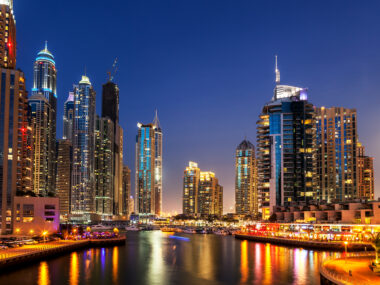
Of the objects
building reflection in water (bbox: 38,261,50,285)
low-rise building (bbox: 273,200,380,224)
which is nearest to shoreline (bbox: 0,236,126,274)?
building reflection in water (bbox: 38,261,50,285)

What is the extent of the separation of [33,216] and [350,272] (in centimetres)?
10996

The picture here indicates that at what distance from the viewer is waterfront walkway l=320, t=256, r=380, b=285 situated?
52.6 m

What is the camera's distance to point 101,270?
86250 millimetres

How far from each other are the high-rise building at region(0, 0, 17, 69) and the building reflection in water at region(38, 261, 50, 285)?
365 feet

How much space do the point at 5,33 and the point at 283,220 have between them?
137813mm

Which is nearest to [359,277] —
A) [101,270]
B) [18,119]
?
[101,270]

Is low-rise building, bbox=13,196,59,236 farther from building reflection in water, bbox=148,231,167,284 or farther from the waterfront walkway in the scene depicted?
the waterfront walkway

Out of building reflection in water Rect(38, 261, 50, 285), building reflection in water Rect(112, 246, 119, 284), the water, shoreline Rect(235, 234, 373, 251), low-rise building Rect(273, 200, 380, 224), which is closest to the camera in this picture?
building reflection in water Rect(38, 261, 50, 285)

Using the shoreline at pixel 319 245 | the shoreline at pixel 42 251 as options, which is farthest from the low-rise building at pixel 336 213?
the shoreline at pixel 42 251

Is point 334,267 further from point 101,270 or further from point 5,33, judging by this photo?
point 5,33

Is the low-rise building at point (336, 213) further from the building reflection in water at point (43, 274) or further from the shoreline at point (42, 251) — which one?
the building reflection in water at point (43, 274)

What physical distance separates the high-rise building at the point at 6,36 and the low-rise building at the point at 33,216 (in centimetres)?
6274

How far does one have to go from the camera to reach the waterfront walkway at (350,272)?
173ft

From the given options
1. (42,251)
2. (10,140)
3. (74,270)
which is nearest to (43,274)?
(74,270)
